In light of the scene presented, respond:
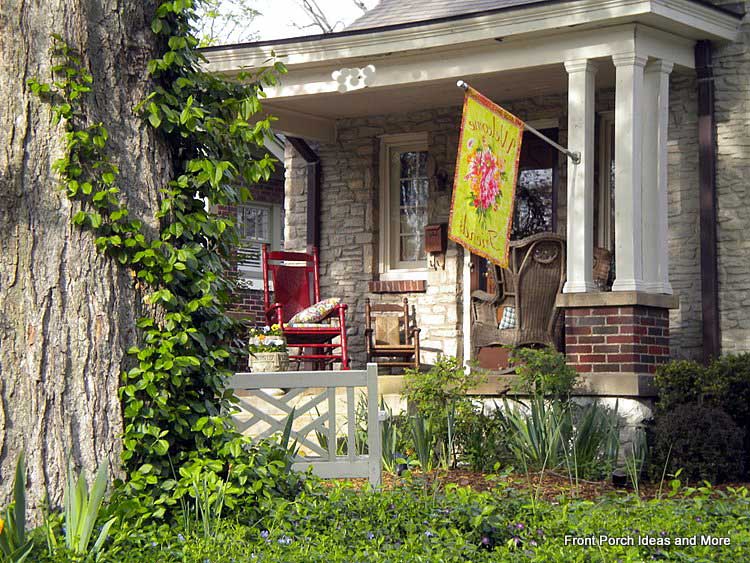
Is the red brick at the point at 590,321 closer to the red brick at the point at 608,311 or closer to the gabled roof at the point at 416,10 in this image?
the red brick at the point at 608,311

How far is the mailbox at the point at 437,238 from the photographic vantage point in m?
11.3

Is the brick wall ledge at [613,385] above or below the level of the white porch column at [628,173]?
below

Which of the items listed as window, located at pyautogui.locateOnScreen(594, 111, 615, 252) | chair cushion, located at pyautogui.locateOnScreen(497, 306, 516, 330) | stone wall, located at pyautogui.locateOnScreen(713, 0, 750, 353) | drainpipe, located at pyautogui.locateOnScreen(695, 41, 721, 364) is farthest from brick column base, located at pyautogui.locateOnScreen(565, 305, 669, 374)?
window, located at pyautogui.locateOnScreen(594, 111, 615, 252)

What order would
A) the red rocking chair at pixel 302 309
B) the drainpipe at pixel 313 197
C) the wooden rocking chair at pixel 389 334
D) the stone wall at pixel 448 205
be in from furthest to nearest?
the drainpipe at pixel 313 197 → the wooden rocking chair at pixel 389 334 → the red rocking chair at pixel 302 309 → the stone wall at pixel 448 205

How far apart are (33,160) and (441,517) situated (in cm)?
215

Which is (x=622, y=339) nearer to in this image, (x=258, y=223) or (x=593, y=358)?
(x=593, y=358)

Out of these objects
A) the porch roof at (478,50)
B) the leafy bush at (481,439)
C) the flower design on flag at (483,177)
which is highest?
the porch roof at (478,50)

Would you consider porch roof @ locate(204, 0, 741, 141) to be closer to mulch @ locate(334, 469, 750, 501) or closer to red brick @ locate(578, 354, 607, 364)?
red brick @ locate(578, 354, 607, 364)

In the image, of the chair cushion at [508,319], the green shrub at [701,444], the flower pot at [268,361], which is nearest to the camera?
the green shrub at [701,444]

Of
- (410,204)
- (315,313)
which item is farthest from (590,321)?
(410,204)

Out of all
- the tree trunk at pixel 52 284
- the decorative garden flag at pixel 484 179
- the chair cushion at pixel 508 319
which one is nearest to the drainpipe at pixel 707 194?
the chair cushion at pixel 508 319

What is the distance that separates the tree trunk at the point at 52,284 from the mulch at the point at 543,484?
2.89 m

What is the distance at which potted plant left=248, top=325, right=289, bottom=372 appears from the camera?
33.3 ft

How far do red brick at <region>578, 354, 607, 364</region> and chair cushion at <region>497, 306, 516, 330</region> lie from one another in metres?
0.76
